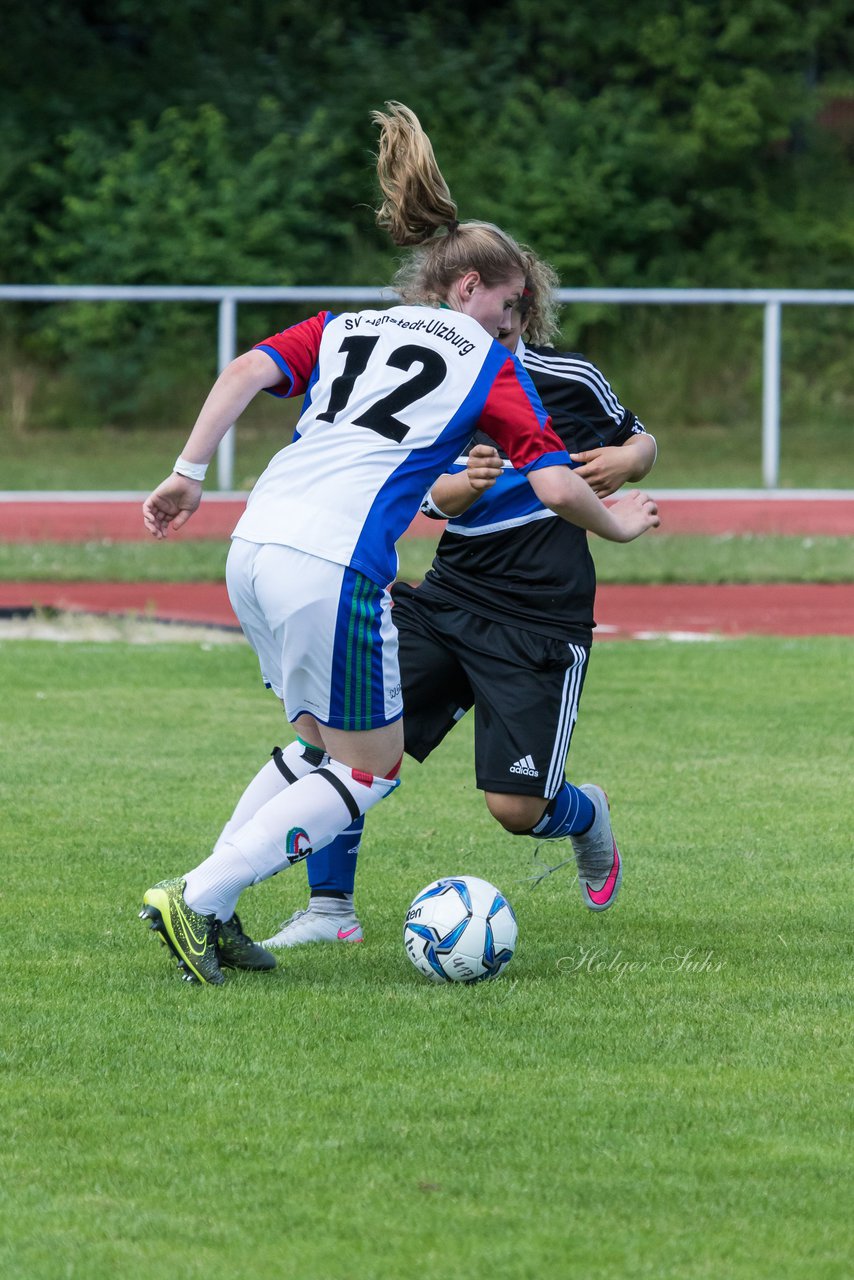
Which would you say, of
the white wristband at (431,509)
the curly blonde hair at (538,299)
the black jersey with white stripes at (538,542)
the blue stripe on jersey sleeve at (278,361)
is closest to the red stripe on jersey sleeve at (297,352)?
the blue stripe on jersey sleeve at (278,361)

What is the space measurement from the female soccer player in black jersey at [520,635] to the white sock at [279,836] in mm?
617

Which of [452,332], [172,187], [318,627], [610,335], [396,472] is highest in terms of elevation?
[452,332]

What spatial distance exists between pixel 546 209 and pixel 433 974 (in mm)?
20942

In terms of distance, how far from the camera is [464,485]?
15.1 feet

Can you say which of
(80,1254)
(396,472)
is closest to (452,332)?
(396,472)

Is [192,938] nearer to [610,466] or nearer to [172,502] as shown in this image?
[172,502]

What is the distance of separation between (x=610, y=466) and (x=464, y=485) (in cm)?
37

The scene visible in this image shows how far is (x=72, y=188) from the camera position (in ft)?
78.1

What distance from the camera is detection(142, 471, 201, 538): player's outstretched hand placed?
4.12m

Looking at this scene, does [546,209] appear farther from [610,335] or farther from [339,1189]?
[339,1189]

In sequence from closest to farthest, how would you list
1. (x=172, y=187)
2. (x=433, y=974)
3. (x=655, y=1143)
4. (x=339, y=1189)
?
1. (x=339, y=1189)
2. (x=655, y=1143)
3. (x=433, y=974)
4. (x=172, y=187)

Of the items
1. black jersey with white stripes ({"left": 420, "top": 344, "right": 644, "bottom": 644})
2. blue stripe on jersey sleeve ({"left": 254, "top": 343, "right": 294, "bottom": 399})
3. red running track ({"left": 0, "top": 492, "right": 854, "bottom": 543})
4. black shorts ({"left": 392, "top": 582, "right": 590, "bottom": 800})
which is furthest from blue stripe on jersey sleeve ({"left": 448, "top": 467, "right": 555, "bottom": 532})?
red running track ({"left": 0, "top": 492, "right": 854, "bottom": 543})

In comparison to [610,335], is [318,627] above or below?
above

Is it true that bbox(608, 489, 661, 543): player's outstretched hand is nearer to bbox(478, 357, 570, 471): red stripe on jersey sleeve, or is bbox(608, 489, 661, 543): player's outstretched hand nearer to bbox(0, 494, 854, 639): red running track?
bbox(478, 357, 570, 471): red stripe on jersey sleeve
